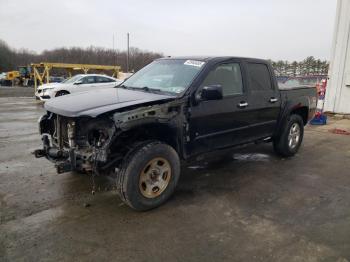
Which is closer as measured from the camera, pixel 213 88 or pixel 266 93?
pixel 213 88

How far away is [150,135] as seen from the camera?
4004 mm

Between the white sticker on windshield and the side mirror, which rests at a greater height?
the white sticker on windshield

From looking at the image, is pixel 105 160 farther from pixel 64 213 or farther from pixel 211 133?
pixel 211 133

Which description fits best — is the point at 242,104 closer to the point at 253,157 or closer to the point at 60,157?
the point at 253,157

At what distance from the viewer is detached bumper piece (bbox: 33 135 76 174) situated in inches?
138

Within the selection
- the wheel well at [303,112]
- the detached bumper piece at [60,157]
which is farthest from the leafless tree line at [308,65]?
the detached bumper piece at [60,157]

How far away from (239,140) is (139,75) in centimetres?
189

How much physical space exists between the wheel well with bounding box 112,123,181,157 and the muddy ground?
746mm

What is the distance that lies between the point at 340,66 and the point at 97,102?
1006cm

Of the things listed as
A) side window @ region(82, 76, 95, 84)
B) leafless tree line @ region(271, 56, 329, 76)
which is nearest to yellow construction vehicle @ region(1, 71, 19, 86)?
side window @ region(82, 76, 95, 84)

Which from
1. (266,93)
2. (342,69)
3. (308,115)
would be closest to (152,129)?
(266,93)

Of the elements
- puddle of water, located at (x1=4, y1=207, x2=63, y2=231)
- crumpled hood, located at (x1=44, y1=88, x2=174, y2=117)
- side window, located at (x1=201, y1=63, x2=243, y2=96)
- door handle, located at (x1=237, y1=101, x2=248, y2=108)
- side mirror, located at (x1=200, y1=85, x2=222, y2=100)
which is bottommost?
puddle of water, located at (x1=4, y1=207, x2=63, y2=231)

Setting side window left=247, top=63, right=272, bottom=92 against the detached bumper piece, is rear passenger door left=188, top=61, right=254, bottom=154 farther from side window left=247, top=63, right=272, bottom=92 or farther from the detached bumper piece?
the detached bumper piece

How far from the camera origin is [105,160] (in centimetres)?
341
